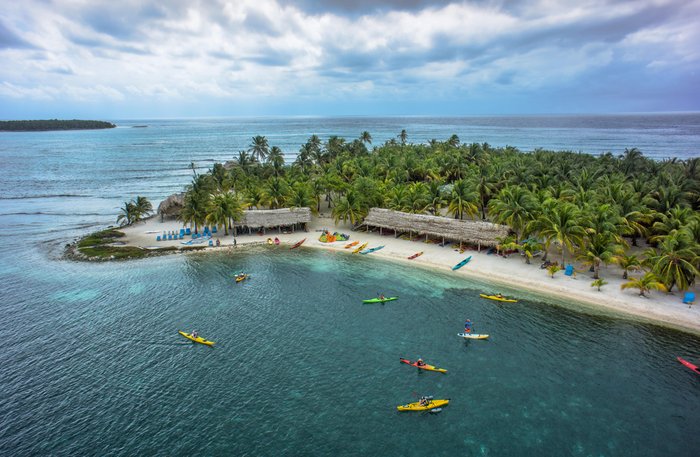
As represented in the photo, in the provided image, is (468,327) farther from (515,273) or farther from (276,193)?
(276,193)

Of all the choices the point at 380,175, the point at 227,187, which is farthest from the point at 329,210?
the point at 227,187

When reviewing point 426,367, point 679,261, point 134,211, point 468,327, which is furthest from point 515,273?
point 134,211

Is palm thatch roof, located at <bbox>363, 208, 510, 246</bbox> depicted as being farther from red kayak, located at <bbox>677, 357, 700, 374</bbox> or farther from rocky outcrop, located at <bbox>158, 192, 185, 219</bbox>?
rocky outcrop, located at <bbox>158, 192, 185, 219</bbox>

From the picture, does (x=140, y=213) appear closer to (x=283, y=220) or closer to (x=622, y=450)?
(x=283, y=220)

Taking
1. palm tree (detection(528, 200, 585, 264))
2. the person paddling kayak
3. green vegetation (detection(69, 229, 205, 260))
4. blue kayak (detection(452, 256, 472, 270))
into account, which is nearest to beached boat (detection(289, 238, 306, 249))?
green vegetation (detection(69, 229, 205, 260))

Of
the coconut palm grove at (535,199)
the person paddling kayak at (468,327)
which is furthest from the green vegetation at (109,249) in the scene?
the person paddling kayak at (468,327)
